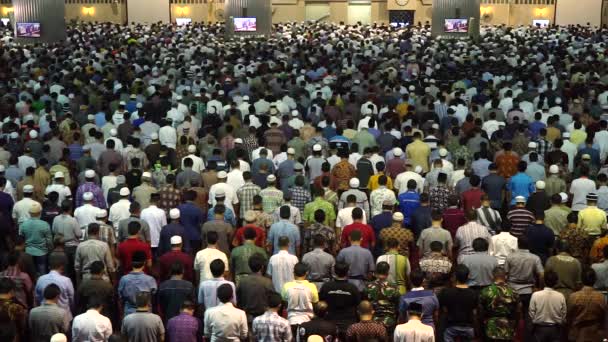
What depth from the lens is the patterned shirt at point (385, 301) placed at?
8844 millimetres

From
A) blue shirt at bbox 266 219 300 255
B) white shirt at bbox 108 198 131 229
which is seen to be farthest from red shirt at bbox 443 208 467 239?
white shirt at bbox 108 198 131 229

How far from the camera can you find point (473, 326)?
29.2 ft

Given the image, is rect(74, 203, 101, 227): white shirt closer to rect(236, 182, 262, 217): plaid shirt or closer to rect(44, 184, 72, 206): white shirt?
rect(44, 184, 72, 206): white shirt

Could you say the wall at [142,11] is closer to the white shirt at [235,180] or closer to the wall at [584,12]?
the wall at [584,12]

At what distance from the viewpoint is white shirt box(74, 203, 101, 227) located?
1114cm

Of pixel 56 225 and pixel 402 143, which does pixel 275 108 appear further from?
pixel 56 225

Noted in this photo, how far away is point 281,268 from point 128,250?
1.76 metres

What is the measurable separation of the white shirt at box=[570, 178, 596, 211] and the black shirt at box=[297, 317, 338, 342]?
5.76 m

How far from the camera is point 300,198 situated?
12195 mm

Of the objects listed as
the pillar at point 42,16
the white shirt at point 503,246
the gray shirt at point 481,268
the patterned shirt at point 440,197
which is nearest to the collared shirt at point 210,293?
the gray shirt at point 481,268

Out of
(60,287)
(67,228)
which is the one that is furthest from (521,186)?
(60,287)

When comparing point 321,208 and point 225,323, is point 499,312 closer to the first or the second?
point 225,323

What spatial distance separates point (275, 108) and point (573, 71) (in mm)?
9126

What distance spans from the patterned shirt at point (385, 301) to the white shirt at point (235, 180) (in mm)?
4376
